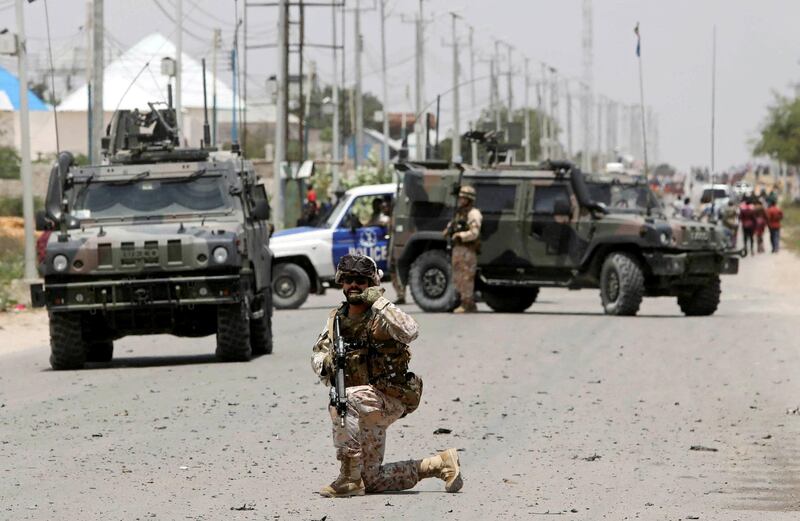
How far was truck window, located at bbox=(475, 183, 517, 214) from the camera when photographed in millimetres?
26000

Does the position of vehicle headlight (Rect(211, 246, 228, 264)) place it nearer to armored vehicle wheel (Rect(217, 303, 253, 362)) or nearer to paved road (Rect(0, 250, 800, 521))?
armored vehicle wheel (Rect(217, 303, 253, 362))

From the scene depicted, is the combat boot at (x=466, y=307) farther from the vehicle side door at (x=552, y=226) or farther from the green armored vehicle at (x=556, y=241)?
the vehicle side door at (x=552, y=226)

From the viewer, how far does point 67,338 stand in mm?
17531

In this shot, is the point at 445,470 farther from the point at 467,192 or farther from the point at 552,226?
the point at 552,226

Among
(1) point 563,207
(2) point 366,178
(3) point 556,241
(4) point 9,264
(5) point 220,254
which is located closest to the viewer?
(5) point 220,254

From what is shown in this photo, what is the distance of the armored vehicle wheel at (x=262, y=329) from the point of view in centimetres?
1894

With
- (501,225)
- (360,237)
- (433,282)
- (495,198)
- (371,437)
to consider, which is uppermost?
(495,198)

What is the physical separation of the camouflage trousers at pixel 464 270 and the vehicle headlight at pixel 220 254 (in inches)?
331

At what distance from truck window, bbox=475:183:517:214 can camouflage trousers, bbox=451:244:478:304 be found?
81cm

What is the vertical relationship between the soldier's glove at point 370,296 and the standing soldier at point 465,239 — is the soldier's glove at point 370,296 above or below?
above

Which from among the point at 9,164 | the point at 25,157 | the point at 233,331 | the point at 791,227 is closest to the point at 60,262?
the point at 233,331

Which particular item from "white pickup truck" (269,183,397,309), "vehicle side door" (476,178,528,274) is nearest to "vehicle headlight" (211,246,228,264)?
"vehicle side door" (476,178,528,274)

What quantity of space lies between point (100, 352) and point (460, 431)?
743 centimetres

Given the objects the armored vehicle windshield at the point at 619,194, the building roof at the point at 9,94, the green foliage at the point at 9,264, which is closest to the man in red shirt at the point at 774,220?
the green foliage at the point at 9,264
